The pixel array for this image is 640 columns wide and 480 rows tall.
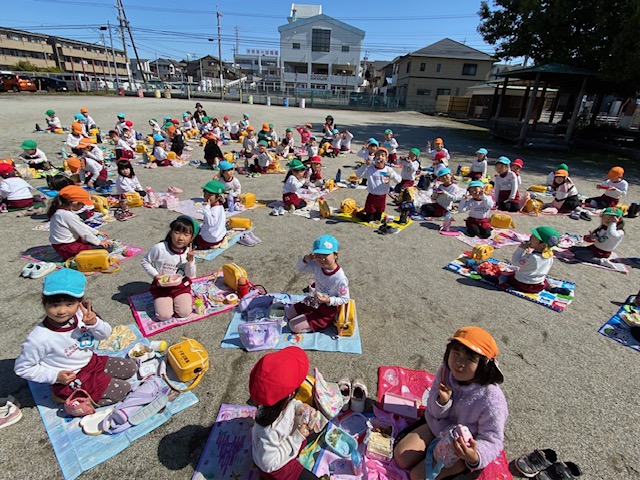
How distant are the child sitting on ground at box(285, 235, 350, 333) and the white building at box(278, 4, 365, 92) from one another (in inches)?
2240

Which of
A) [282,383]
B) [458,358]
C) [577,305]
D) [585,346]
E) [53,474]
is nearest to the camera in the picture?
[282,383]

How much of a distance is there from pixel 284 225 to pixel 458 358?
6089 millimetres

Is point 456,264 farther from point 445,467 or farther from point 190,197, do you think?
point 190,197

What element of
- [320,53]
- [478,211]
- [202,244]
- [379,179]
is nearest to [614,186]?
[478,211]

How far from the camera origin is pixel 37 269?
5680 millimetres

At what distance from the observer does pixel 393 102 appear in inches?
1763

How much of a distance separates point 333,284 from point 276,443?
7.04ft

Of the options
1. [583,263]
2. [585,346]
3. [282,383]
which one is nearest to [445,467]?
[282,383]

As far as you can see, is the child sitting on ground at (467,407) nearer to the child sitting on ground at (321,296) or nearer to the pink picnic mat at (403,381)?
the pink picnic mat at (403,381)

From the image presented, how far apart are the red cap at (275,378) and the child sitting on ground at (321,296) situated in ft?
5.79

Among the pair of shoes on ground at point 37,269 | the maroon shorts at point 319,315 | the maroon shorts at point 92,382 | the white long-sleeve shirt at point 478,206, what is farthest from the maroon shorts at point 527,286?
the pair of shoes on ground at point 37,269

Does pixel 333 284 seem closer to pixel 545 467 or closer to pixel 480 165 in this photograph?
pixel 545 467

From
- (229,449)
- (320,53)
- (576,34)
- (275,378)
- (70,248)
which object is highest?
(320,53)

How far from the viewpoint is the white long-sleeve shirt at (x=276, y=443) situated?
98.0 inches
